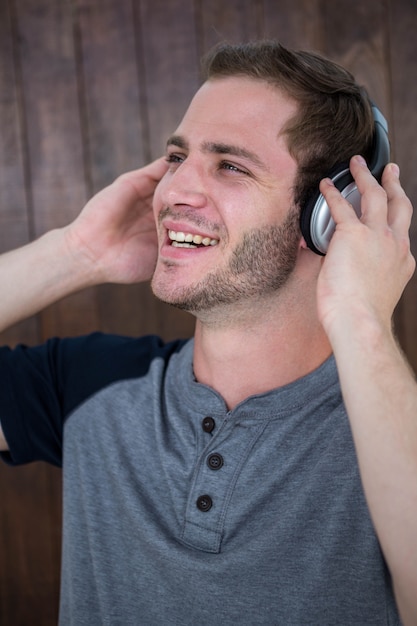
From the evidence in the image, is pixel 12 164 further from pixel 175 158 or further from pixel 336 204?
pixel 336 204

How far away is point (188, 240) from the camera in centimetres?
143

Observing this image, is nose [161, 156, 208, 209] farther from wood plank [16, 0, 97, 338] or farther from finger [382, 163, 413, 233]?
wood plank [16, 0, 97, 338]

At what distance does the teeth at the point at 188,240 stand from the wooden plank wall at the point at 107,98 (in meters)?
0.69

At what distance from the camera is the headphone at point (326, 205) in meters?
1.32

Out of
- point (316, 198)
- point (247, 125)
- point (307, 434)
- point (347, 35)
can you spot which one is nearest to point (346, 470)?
point (307, 434)

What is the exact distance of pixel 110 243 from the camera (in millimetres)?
1694

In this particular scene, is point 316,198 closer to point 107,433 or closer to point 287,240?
point 287,240

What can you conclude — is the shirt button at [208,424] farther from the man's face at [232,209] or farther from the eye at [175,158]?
the eye at [175,158]

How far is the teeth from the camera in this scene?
142 cm

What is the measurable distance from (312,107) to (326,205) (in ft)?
0.82

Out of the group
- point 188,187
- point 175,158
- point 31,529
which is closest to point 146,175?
point 175,158

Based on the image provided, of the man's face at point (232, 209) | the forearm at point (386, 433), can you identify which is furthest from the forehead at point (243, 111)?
the forearm at point (386, 433)

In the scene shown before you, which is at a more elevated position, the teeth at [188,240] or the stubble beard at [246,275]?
the teeth at [188,240]

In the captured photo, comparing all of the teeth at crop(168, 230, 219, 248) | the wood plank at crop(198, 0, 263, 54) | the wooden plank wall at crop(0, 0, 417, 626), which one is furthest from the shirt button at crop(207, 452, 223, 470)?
the wood plank at crop(198, 0, 263, 54)
